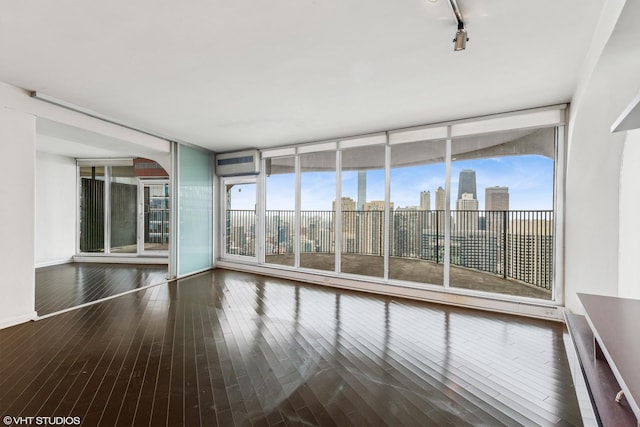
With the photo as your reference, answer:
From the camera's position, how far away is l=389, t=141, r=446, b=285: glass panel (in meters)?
4.65

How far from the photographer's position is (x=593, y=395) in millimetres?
1287

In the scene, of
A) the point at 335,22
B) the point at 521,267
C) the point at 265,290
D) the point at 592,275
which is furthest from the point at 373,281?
the point at 335,22

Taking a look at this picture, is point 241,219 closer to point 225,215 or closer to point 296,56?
point 225,215

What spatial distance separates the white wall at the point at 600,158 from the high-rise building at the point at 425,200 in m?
1.80

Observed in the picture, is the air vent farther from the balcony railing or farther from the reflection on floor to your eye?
the reflection on floor

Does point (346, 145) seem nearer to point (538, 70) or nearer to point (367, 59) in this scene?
point (367, 59)

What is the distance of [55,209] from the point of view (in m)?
6.91

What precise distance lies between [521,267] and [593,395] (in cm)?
363

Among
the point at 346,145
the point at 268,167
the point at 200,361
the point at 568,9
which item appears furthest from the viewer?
the point at 268,167

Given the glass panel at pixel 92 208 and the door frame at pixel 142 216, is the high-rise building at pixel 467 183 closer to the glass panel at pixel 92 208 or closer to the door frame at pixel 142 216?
the door frame at pixel 142 216

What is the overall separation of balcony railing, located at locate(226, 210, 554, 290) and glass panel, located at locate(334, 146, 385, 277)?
0.02 metres

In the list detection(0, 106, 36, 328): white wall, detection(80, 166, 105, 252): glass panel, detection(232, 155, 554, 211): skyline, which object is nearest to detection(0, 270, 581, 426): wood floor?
detection(0, 106, 36, 328): white wall

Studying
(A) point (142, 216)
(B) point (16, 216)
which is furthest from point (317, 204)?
(A) point (142, 216)

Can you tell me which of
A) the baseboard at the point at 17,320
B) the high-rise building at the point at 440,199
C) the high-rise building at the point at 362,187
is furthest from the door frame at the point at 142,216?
the high-rise building at the point at 440,199
